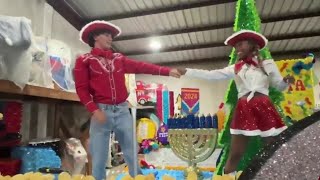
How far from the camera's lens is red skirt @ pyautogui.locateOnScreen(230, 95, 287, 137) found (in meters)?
0.84

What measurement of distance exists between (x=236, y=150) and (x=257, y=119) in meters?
0.11

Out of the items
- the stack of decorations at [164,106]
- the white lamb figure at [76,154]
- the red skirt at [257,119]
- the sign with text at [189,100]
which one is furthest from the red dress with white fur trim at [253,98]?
the stack of decorations at [164,106]

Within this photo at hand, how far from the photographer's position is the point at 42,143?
1236 millimetres

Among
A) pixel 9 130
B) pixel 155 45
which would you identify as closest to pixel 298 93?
pixel 155 45

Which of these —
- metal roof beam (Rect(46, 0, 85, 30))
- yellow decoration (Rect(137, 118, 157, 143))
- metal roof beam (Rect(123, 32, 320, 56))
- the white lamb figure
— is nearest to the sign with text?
metal roof beam (Rect(123, 32, 320, 56))

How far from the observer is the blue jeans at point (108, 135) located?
2.37 ft

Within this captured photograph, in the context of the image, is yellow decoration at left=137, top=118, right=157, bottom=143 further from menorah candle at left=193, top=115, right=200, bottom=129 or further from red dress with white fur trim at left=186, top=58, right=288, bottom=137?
red dress with white fur trim at left=186, top=58, right=288, bottom=137

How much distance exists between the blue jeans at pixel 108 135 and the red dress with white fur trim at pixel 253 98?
22 centimetres

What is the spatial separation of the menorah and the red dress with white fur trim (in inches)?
8.8

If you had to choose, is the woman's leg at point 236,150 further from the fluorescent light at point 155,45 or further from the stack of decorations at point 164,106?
the stack of decorations at point 164,106

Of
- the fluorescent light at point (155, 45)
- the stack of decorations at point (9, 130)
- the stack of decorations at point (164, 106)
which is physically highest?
the fluorescent light at point (155, 45)

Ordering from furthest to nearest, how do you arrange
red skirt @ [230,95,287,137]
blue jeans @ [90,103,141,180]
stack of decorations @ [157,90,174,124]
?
stack of decorations @ [157,90,174,124] → red skirt @ [230,95,287,137] → blue jeans @ [90,103,141,180]

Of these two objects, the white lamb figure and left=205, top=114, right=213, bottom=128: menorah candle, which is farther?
the white lamb figure

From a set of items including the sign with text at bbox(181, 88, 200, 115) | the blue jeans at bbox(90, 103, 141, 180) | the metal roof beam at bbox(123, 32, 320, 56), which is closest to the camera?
the blue jeans at bbox(90, 103, 141, 180)
